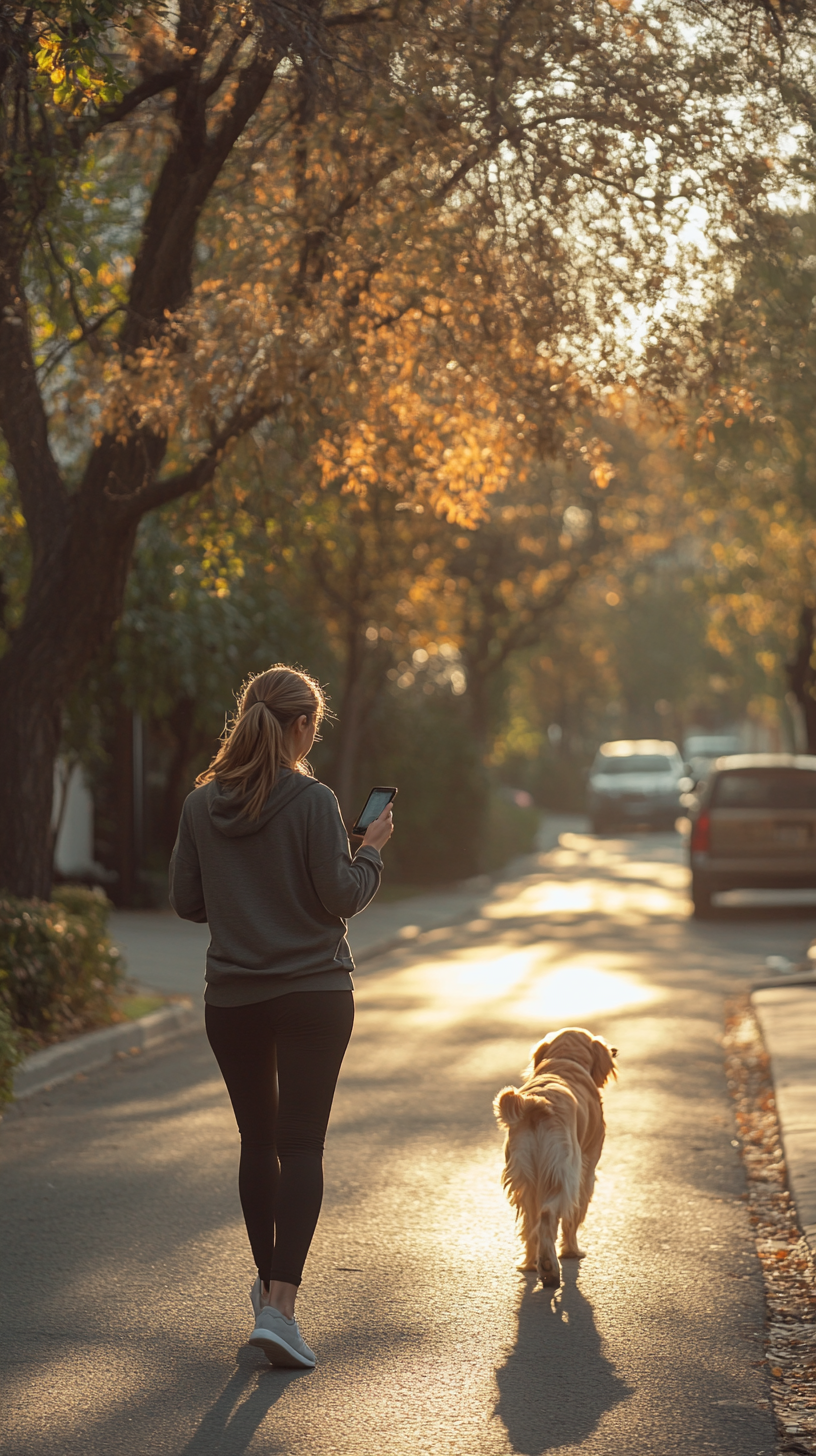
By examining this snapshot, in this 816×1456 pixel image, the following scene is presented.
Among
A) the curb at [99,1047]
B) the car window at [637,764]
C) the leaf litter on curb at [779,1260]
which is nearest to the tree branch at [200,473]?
the curb at [99,1047]

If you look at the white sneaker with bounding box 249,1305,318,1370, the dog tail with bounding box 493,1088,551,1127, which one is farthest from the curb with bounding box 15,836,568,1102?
the white sneaker with bounding box 249,1305,318,1370

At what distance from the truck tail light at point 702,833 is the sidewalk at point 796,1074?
18.4 feet

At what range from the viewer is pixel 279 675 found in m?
4.65

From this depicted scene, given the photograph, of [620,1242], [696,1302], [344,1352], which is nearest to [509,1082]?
[620,1242]

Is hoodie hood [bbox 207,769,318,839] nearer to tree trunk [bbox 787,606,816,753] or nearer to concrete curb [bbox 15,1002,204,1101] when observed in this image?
concrete curb [bbox 15,1002,204,1101]

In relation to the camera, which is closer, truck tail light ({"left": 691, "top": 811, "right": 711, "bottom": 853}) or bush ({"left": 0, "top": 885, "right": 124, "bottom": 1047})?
bush ({"left": 0, "top": 885, "right": 124, "bottom": 1047})

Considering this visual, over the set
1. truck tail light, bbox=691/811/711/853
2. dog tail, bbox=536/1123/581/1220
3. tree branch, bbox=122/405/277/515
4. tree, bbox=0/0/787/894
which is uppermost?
tree, bbox=0/0/787/894

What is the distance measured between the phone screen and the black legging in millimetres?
481

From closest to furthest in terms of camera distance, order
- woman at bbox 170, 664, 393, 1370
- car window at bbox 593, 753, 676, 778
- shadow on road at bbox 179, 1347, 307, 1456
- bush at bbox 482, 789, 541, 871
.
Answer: shadow on road at bbox 179, 1347, 307, 1456, woman at bbox 170, 664, 393, 1370, bush at bbox 482, 789, 541, 871, car window at bbox 593, 753, 676, 778

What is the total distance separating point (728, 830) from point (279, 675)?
49.1 ft

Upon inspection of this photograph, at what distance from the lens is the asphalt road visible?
13.8ft

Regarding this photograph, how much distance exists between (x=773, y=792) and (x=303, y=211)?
11.8 meters

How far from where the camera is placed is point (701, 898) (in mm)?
19969

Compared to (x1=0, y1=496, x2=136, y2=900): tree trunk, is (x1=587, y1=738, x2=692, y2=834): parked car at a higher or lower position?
lower
